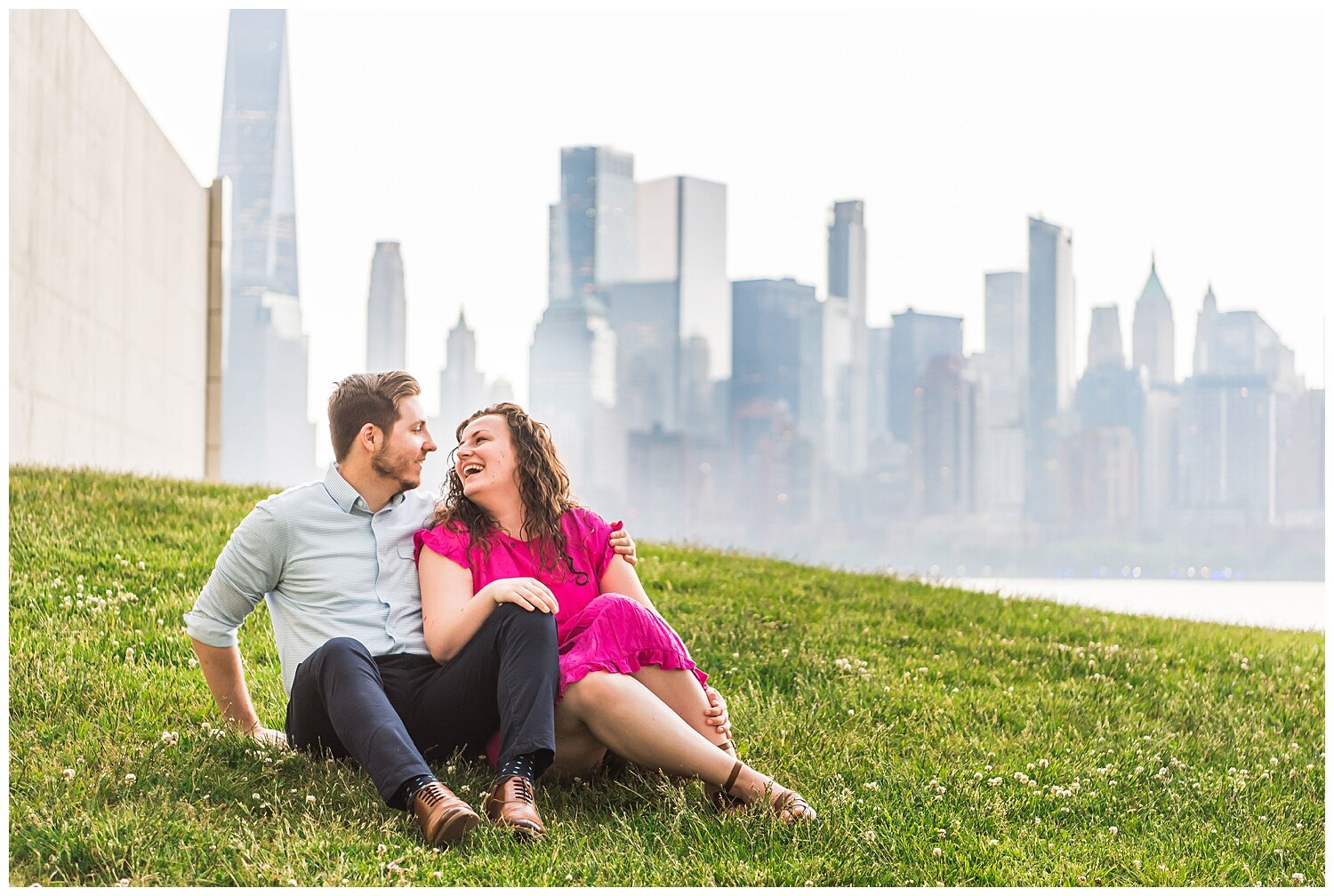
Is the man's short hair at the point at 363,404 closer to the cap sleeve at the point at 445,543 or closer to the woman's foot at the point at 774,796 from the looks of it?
the cap sleeve at the point at 445,543

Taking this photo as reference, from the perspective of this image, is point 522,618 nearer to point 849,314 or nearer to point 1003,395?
point 1003,395

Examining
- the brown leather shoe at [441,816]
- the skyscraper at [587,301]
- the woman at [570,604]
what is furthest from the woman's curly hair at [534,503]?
the skyscraper at [587,301]

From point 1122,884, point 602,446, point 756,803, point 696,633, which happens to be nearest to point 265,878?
point 756,803

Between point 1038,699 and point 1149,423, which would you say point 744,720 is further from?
point 1149,423

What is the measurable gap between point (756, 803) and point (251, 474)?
8.69 meters

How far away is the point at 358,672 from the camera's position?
3.73m

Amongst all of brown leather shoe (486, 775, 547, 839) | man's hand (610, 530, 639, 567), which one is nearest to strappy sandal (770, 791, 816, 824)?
brown leather shoe (486, 775, 547, 839)

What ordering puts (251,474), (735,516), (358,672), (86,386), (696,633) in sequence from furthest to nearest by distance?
1. (735,516)
2. (86,386)
3. (251,474)
4. (696,633)
5. (358,672)

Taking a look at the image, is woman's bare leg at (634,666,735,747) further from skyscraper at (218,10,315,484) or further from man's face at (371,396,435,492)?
skyscraper at (218,10,315,484)

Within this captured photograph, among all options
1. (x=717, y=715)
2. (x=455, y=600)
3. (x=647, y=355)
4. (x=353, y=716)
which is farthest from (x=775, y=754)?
(x=647, y=355)

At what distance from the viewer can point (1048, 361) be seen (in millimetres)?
130625

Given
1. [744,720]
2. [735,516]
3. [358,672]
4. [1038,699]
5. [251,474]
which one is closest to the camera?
[358,672]

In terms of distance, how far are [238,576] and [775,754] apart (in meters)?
2.27

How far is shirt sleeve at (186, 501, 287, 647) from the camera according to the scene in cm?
411
